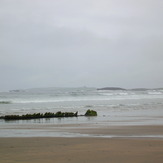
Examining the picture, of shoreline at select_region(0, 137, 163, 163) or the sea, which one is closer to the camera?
shoreline at select_region(0, 137, 163, 163)

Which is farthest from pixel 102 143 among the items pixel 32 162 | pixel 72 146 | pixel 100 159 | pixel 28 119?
pixel 28 119

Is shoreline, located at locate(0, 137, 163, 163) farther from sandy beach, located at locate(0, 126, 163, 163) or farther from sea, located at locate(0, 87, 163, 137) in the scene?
sea, located at locate(0, 87, 163, 137)

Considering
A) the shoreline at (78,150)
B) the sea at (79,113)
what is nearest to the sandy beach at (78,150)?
the shoreline at (78,150)

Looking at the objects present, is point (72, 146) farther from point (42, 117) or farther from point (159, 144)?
point (42, 117)

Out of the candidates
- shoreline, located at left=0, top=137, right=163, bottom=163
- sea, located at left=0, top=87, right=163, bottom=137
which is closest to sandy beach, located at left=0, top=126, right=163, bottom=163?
shoreline, located at left=0, top=137, right=163, bottom=163

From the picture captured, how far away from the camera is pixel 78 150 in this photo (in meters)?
10.3

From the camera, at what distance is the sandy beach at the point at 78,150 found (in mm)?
8867

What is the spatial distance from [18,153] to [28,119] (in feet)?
44.7

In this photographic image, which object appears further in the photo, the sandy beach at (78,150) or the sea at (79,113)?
the sea at (79,113)

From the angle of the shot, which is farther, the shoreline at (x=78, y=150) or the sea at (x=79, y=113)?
the sea at (x=79, y=113)

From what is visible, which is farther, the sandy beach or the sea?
the sea

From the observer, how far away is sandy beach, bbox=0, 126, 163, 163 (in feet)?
29.1

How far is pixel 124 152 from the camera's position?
32.3ft

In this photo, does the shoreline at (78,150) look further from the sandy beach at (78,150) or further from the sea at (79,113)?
the sea at (79,113)
